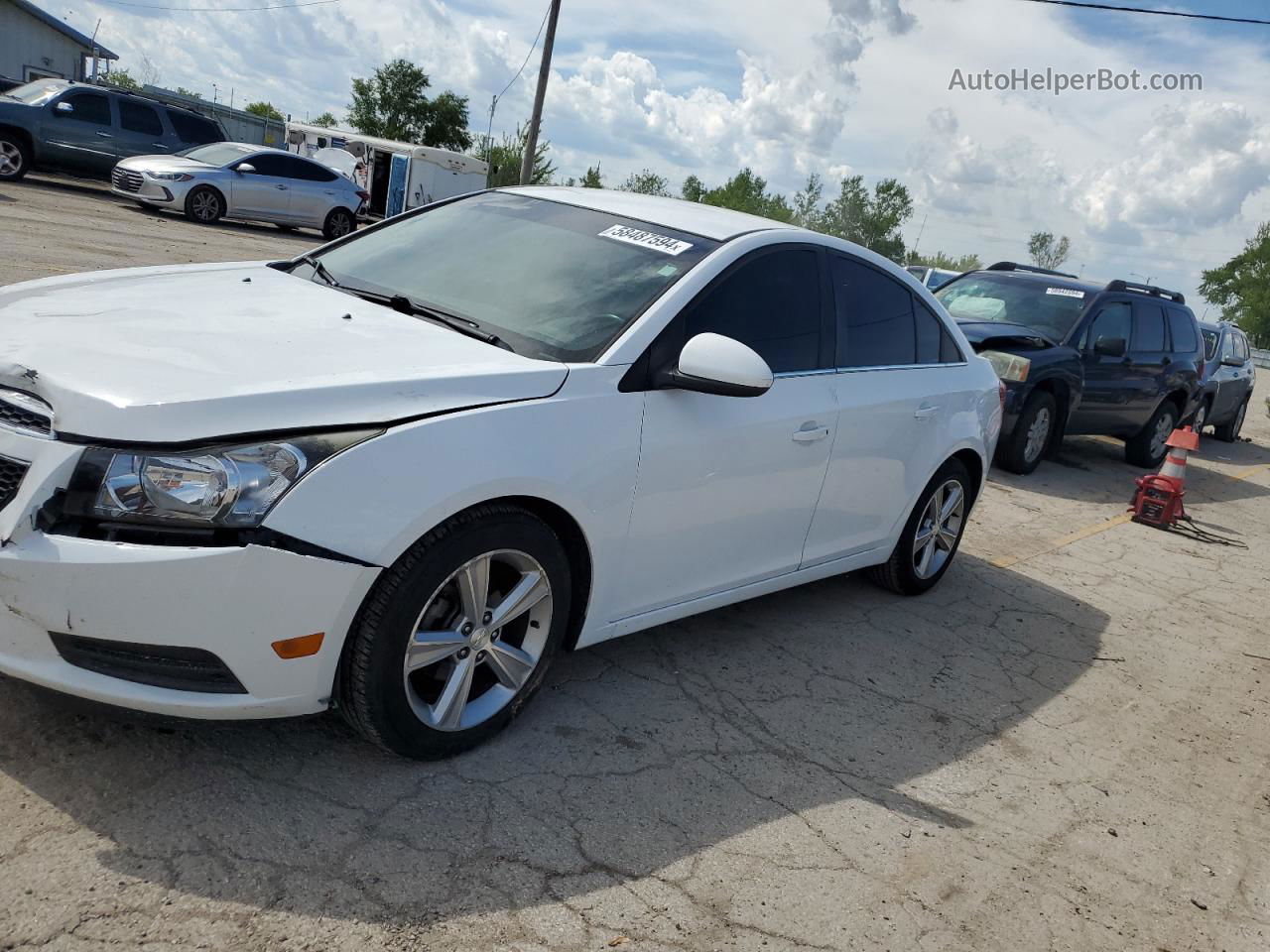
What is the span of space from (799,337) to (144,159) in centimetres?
1644

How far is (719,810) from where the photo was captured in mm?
3299

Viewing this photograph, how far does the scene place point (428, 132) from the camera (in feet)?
188

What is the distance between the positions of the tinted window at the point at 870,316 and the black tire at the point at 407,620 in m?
1.97

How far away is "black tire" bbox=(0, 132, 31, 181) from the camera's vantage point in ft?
56.3

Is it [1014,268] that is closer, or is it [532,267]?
[532,267]

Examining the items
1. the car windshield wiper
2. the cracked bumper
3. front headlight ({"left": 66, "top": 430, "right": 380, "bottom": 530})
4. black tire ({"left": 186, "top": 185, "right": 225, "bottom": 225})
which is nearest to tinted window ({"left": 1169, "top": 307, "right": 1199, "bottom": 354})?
the car windshield wiper

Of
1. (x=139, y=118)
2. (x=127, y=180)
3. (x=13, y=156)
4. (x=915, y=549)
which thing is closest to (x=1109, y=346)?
(x=915, y=549)

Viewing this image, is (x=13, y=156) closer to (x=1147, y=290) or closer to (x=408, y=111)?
(x=1147, y=290)

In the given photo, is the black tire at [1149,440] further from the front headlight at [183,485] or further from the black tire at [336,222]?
the black tire at [336,222]

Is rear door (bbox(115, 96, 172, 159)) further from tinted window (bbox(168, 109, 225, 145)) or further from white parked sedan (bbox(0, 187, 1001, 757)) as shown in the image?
white parked sedan (bbox(0, 187, 1001, 757))

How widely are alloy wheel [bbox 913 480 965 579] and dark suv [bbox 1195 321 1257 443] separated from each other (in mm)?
9934

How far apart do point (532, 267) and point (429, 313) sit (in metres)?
0.48

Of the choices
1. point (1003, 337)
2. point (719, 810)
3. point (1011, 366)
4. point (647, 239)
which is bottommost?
point (719, 810)

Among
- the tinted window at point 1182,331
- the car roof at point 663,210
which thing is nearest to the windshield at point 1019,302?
the tinted window at point 1182,331
